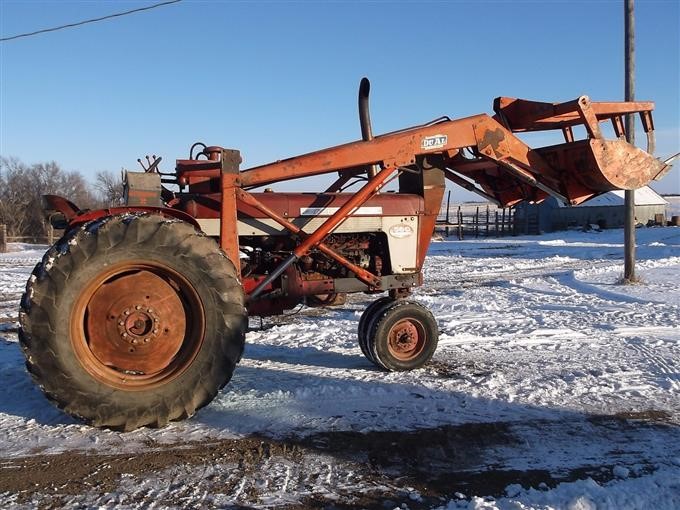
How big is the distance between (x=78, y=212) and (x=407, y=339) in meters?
3.35

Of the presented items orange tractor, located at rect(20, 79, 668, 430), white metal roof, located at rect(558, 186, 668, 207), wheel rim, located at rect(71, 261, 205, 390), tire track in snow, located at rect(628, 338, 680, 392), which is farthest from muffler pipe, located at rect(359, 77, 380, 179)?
white metal roof, located at rect(558, 186, 668, 207)

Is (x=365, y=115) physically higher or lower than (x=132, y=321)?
higher

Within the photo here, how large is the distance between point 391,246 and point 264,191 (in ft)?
4.72

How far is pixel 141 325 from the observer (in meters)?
4.37

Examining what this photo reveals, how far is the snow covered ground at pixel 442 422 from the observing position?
3.37 meters

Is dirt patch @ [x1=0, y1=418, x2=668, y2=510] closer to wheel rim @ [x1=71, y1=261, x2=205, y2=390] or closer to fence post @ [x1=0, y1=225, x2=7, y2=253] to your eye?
wheel rim @ [x1=71, y1=261, x2=205, y2=390]

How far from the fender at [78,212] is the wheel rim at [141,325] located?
571 millimetres

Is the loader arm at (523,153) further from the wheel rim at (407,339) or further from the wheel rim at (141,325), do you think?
the wheel rim at (407,339)

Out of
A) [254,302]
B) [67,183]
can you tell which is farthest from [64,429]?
[67,183]

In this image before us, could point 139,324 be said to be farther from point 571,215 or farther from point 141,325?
point 571,215

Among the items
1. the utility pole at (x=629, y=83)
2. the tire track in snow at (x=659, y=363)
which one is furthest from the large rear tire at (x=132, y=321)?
the utility pole at (x=629, y=83)

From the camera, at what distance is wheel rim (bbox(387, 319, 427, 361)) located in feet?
19.0

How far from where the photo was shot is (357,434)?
420 centimetres

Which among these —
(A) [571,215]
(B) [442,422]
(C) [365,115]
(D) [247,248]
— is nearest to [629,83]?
(C) [365,115]
